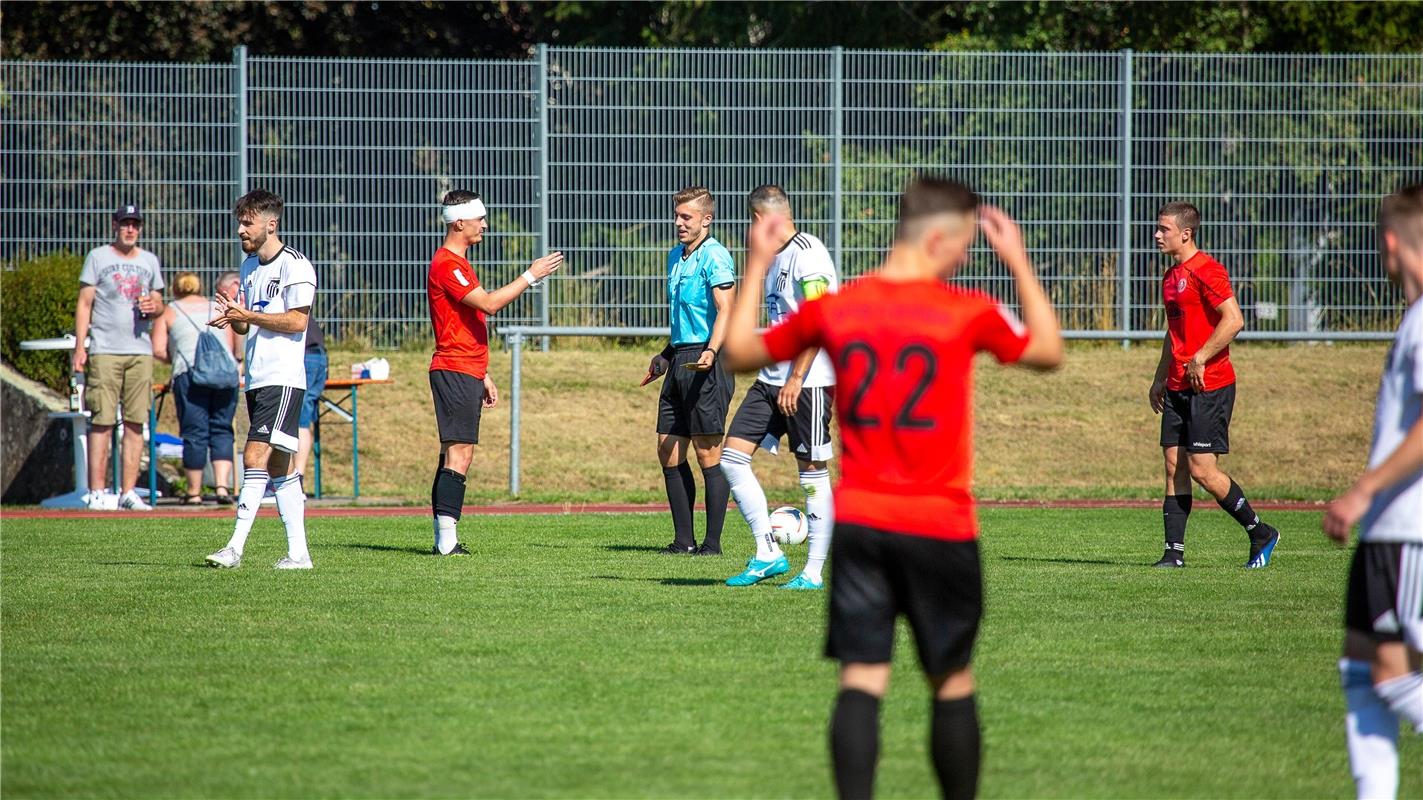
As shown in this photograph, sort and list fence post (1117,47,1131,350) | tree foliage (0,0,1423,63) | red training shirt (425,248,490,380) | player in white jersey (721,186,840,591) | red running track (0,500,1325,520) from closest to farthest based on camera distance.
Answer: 1. player in white jersey (721,186,840,591)
2. red training shirt (425,248,490,380)
3. red running track (0,500,1325,520)
4. fence post (1117,47,1131,350)
5. tree foliage (0,0,1423,63)

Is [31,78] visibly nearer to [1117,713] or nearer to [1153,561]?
[1153,561]

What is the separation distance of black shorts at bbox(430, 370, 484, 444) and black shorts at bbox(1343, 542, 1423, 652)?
739 centimetres

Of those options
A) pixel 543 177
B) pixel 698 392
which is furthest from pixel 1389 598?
pixel 543 177

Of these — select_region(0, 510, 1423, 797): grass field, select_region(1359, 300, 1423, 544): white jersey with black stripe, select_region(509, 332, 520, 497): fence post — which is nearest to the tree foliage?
select_region(509, 332, 520, 497): fence post

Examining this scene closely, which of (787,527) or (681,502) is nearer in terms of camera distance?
(787,527)

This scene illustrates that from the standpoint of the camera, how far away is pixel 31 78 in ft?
63.3

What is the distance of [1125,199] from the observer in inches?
800

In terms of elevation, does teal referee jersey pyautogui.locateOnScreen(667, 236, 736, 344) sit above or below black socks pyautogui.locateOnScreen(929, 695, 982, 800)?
above

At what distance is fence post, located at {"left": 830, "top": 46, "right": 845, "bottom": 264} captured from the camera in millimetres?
20016

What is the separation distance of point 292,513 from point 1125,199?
42.7 ft

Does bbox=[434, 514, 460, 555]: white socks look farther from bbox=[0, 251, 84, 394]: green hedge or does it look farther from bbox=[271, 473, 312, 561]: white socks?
bbox=[0, 251, 84, 394]: green hedge

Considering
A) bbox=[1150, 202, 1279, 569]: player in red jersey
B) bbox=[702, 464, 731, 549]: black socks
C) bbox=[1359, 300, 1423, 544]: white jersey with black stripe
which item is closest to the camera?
bbox=[1359, 300, 1423, 544]: white jersey with black stripe

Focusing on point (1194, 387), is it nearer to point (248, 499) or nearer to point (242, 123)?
point (248, 499)

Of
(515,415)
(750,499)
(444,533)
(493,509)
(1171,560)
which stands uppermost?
(515,415)
